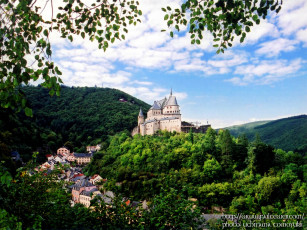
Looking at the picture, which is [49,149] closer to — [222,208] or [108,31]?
[222,208]

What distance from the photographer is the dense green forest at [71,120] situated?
183ft

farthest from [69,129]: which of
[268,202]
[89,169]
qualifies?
[268,202]

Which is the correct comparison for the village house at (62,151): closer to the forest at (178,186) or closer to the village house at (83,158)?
the village house at (83,158)

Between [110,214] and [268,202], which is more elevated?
[110,214]

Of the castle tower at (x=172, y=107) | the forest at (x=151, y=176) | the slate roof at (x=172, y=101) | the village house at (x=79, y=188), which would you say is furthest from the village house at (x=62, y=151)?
the slate roof at (x=172, y=101)

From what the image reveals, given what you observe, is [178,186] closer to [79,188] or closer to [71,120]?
[79,188]

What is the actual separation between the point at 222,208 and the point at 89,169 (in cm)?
3024

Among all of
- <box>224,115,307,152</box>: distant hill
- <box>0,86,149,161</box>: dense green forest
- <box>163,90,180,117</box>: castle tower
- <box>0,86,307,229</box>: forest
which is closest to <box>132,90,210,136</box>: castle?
<box>163,90,180,117</box>: castle tower

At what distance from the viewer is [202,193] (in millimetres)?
26453

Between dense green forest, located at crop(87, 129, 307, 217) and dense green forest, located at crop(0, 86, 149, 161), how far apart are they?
26118mm

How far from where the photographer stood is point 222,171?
30156 mm

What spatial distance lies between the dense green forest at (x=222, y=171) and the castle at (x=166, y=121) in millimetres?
3030

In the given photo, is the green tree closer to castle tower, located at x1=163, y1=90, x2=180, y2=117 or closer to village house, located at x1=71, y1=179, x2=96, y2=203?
village house, located at x1=71, y1=179, x2=96, y2=203

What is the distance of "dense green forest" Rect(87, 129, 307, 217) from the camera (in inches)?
957
